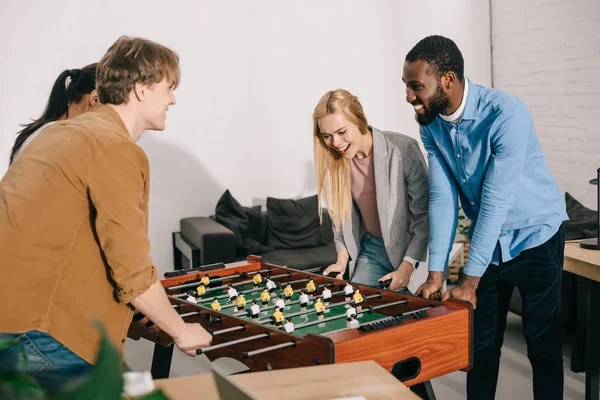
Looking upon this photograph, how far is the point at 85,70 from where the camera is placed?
2650mm

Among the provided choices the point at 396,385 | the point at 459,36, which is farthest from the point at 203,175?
the point at 396,385

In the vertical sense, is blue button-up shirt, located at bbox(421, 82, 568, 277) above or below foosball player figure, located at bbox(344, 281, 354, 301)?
above

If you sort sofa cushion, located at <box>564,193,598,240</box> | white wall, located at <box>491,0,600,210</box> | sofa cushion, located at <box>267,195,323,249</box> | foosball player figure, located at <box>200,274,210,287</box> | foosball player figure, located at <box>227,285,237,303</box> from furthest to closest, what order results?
sofa cushion, located at <box>267,195,323,249</box>, white wall, located at <box>491,0,600,210</box>, sofa cushion, located at <box>564,193,598,240</box>, foosball player figure, located at <box>200,274,210,287</box>, foosball player figure, located at <box>227,285,237,303</box>

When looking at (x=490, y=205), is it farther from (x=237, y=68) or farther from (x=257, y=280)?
(x=237, y=68)

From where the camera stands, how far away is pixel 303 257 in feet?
16.1

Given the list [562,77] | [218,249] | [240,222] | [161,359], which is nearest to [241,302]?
[161,359]

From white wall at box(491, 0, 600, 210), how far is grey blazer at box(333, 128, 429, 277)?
274 cm

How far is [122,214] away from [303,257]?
11.0 ft

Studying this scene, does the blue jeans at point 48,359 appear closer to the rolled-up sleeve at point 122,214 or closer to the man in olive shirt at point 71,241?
the man in olive shirt at point 71,241

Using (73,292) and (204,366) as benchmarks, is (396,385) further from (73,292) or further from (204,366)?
(204,366)

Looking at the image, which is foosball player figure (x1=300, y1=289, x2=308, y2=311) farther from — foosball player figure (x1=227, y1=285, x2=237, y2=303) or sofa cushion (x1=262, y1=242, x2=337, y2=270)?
sofa cushion (x1=262, y1=242, x2=337, y2=270)

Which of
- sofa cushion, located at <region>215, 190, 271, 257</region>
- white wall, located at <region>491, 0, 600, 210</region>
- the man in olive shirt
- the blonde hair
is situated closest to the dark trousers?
the blonde hair

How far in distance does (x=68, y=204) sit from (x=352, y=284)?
4.04 ft

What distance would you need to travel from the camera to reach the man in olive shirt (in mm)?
1581
